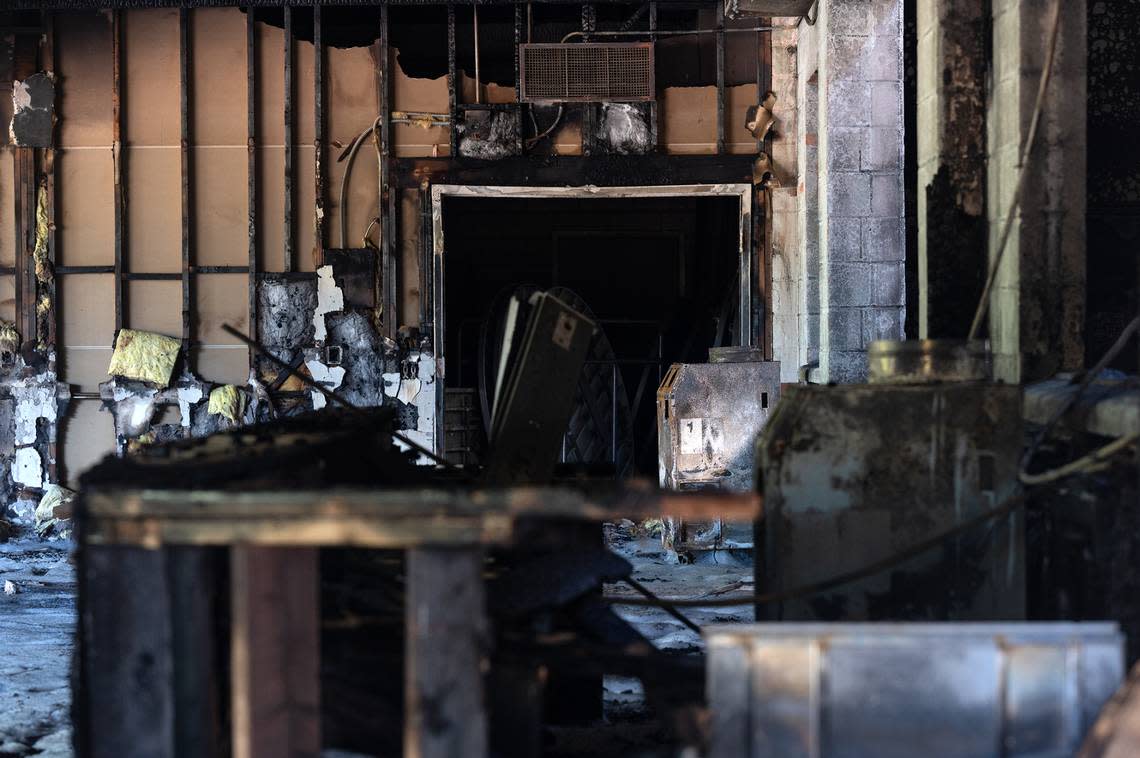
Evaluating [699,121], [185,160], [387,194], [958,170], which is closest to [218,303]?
[185,160]

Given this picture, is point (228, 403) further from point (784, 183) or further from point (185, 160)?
point (784, 183)

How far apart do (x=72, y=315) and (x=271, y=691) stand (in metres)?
8.15

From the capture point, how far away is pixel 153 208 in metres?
9.86

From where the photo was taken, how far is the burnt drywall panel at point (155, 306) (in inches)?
388

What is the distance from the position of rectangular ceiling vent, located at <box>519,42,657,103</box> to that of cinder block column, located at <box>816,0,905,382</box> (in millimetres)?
1867

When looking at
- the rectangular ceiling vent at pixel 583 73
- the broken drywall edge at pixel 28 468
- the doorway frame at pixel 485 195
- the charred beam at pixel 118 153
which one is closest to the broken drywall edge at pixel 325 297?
the doorway frame at pixel 485 195

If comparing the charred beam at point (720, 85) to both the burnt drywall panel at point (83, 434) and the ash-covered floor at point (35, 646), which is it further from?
A: the ash-covered floor at point (35, 646)

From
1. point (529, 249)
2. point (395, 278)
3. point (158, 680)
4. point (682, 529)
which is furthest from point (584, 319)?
point (529, 249)

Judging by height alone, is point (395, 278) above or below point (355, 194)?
below

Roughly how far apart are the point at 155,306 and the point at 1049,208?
7364 mm

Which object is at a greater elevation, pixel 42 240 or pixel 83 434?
pixel 42 240

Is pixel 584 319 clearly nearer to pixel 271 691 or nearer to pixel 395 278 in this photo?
pixel 271 691

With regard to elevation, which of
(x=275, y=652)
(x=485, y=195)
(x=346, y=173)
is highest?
(x=346, y=173)

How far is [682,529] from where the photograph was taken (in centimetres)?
849
